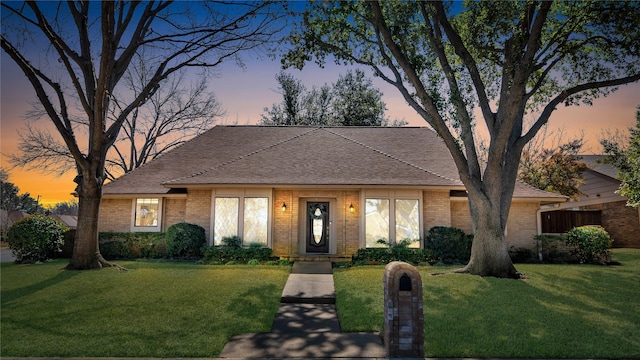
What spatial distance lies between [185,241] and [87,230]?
123 inches

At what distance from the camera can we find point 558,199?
14.2m

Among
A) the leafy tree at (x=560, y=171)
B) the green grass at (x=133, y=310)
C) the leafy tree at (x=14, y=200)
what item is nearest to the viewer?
the green grass at (x=133, y=310)

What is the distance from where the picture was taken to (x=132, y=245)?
14.1m

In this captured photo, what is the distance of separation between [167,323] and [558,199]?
14.3 metres

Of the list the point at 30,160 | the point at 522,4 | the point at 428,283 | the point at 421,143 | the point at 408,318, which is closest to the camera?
the point at 408,318

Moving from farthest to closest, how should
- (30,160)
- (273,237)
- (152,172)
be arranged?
(30,160), (152,172), (273,237)

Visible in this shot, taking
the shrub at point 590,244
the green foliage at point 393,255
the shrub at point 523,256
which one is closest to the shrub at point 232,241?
the green foliage at point 393,255

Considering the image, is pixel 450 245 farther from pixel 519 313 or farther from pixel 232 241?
pixel 232 241

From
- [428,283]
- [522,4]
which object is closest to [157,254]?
[428,283]

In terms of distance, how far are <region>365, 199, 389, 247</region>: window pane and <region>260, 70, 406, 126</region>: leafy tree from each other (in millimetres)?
16811

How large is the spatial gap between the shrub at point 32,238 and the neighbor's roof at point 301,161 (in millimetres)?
2387

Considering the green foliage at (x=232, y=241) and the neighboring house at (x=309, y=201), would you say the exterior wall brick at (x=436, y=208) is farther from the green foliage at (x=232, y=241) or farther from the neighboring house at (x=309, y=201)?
the green foliage at (x=232, y=241)

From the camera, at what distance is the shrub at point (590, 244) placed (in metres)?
13.4

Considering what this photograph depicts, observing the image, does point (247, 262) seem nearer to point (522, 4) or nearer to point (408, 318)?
point (408, 318)
